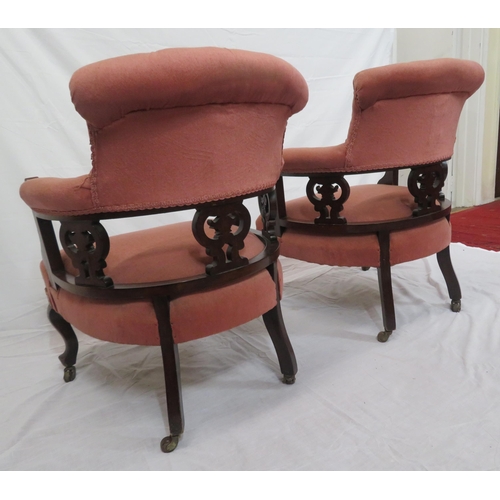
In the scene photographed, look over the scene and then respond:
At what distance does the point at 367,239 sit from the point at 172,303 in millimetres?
807

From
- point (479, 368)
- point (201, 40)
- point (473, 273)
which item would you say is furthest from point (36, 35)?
point (473, 273)

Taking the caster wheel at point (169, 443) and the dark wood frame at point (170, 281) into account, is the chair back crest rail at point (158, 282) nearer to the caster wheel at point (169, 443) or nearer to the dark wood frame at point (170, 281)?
the dark wood frame at point (170, 281)

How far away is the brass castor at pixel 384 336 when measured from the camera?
1612mm

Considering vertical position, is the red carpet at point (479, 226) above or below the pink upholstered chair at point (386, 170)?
below

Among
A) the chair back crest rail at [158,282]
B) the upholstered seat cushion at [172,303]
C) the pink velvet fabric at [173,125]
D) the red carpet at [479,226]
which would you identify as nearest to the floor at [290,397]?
the upholstered seat cushion at [172,303]

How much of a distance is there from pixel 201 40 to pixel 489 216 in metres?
2.64

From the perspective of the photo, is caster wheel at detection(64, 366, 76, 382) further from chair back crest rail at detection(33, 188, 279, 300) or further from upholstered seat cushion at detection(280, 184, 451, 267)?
upholstered seat cushion at detection(280, 184, 451, 267)

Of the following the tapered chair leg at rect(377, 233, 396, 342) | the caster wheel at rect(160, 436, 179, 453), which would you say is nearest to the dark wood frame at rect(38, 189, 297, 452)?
the caster wheel at rect(160, 436, 179, 453)

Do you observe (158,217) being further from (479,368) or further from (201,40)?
(479,368)

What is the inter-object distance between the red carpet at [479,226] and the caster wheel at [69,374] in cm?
244

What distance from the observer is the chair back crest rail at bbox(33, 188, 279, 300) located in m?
1.07

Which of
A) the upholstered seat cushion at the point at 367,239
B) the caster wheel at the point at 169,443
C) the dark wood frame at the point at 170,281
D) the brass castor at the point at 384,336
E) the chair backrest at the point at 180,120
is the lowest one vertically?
the brass castor at the point at 384,336

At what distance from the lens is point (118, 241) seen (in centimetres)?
136

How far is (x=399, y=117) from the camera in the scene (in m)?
1.43
